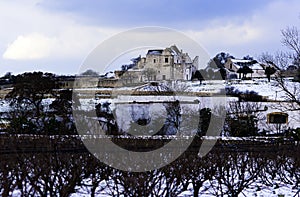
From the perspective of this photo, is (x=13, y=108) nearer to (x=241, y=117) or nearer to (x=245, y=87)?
(x=241, y=117)

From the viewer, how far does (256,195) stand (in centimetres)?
932

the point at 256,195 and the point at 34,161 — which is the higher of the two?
the point at 34,161

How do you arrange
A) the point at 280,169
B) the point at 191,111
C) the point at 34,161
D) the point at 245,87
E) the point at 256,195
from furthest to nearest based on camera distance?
the point at 245,87, the point at 191,111, the point at 280,169, the point at 256,195, the point at 34,161

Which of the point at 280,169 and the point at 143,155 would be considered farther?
the point at 280,169

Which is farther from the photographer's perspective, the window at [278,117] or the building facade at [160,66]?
the window at [278,117]

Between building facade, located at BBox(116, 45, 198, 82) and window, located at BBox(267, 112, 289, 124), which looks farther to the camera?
window, located at BBox(267, 112, 289, 124)

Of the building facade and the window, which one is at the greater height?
the building facade

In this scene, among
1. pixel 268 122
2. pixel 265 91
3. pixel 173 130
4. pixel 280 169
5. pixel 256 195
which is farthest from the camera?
pixel 265 91

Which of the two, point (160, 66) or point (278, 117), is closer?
point (160, 66)

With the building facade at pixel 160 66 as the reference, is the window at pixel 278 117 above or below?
below

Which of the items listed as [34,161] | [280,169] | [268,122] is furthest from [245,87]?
[34,161]

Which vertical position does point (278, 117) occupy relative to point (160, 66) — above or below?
below

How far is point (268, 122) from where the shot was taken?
1048 inches

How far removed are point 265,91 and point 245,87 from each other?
2.83m
